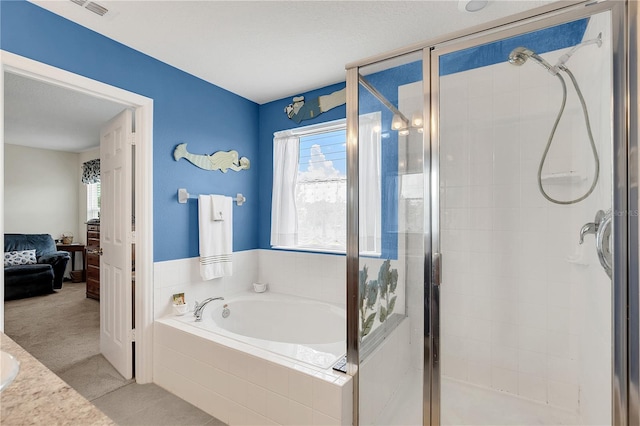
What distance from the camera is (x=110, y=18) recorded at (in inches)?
75.5

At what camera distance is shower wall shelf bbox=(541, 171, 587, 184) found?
5.74 ft

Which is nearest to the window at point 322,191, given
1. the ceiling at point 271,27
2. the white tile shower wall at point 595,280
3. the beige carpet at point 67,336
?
the ceiling at point 271,27

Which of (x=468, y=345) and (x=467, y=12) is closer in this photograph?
(x=467, y=12)

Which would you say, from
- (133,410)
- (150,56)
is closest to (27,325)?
(133,410)

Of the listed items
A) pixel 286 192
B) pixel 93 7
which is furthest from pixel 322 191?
pixel 93 7

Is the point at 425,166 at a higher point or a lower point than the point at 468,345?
higher

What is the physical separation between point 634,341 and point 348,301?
1.15 m

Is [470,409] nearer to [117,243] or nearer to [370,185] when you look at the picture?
[370,185]

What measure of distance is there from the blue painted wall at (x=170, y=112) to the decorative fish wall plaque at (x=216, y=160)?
0.05m

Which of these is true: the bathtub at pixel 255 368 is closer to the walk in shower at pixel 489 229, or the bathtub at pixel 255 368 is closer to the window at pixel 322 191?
the walk in shower at pixel 489 229

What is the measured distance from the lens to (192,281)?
8.83 feet

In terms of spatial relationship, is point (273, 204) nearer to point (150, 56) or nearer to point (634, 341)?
point (150, 56)

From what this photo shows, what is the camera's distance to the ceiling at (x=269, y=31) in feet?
5.96

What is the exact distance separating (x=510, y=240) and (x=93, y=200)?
22.5 ft
